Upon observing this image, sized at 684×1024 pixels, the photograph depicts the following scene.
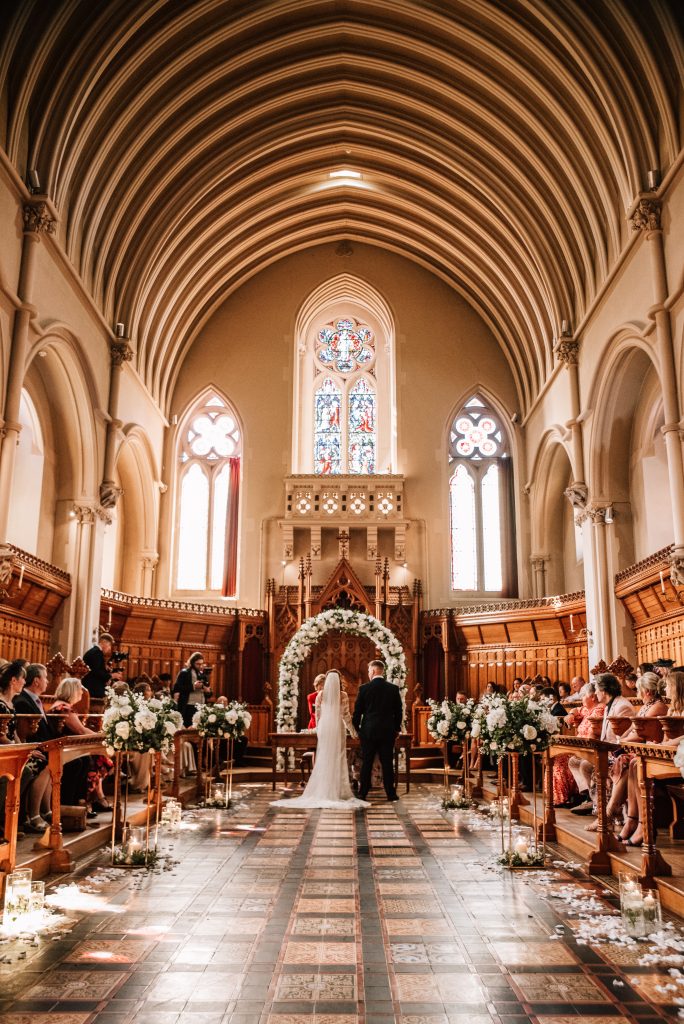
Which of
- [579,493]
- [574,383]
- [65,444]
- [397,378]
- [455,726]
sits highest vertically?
[397,378]

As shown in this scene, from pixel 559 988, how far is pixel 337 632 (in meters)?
14.5

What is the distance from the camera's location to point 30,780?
299 inches

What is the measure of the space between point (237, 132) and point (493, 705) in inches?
513

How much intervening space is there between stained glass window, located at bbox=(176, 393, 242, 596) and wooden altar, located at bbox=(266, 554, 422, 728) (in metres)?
1.90

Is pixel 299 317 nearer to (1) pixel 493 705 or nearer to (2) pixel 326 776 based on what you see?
(2) pixel 326 776

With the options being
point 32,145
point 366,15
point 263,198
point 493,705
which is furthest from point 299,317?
point 493,705

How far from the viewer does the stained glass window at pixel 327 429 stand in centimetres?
2039

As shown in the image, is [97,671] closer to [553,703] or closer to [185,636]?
[553,703]

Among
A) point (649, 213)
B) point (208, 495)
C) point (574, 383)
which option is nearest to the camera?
point (649, 213)

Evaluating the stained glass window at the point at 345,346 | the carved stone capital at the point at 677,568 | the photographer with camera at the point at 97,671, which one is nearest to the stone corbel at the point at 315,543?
the stained glass window at the point at 345,346

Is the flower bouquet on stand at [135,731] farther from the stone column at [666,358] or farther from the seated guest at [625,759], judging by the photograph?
the stone column at [666,358]

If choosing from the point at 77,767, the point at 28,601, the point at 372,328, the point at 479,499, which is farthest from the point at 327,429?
the point at 77,767

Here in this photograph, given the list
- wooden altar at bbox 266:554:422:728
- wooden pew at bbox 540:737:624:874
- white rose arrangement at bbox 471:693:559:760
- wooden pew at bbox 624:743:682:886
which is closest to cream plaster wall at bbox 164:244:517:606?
wooden altar at bbox 266:554:422:728

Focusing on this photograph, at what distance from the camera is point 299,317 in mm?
20734
